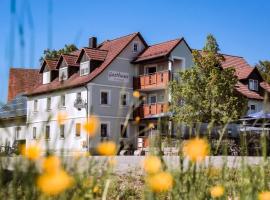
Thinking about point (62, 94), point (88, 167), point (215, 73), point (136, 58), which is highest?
point (136, 58)

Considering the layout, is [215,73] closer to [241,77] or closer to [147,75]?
[147,75]

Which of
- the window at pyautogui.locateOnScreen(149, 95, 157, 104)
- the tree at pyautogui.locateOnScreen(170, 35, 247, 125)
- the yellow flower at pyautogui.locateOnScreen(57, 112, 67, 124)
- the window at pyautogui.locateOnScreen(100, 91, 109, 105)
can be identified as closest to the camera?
the yellow flower at pyautogui.locateOnScreen(57, 112, 67, 124)

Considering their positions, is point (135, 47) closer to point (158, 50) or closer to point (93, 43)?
point (158, 50)

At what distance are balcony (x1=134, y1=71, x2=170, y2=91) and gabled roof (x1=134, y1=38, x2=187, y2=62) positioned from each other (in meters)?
1.29

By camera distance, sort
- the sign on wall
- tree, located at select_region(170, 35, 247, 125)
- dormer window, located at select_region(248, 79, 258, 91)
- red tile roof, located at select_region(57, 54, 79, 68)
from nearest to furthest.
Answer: tree, located at select_region(170, 35, 247, 125)
the sign on wall
red tile roof, located at select_region(57, 54, 79, 68)
dormer window, located at select_region(248, 79, 258, 91)

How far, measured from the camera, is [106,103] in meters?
36.7

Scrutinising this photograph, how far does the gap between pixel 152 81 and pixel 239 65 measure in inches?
465

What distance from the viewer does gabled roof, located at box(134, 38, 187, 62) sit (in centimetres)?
3581

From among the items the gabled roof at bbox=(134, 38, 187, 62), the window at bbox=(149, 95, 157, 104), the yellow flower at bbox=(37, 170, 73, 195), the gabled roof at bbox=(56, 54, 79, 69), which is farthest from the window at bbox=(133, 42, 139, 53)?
the yellow flower at bbox=(37, 170, 73, 195)

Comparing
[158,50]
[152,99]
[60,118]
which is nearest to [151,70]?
[158,50]

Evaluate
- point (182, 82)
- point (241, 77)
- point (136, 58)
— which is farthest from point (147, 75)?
point (241, 77)

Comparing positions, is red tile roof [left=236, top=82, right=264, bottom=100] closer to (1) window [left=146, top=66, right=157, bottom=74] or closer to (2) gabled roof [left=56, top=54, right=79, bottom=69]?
(1) window [left=146, top=66, right=157, bottom=74]

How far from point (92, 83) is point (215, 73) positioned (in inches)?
405

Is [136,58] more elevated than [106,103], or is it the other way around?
[136,58]
